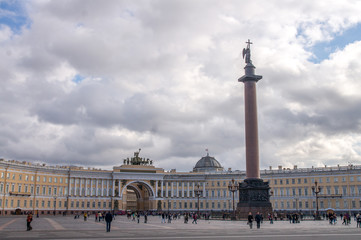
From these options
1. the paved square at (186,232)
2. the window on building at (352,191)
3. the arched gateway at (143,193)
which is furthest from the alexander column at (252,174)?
Result: the arched gateway at (143,193)

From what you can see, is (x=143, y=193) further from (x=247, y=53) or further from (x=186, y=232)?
(x=186, y=232)

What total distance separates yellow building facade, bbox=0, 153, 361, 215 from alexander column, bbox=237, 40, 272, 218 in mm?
31012

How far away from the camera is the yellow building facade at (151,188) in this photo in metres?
91.8

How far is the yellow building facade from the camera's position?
9175cm

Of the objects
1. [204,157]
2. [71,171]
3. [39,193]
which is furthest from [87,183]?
[204,157]

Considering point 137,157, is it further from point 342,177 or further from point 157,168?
point 342,177

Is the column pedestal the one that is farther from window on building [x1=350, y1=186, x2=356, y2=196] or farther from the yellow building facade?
window on building [x1=350, y1=186, x2=356, y2=196]

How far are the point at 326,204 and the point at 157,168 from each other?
4552 cm

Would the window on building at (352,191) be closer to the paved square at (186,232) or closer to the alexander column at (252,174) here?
the alexander column at (252,174)

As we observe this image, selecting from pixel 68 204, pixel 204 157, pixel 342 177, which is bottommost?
pixel 68 204

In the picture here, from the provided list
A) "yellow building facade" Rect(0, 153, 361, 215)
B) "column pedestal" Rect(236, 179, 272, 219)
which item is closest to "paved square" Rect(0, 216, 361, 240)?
"column pedestal" Rect(236, 179, 272, 219)

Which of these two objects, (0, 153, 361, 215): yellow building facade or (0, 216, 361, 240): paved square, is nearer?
(0, 216, 361, 240): paved square

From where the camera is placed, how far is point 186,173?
116 metres

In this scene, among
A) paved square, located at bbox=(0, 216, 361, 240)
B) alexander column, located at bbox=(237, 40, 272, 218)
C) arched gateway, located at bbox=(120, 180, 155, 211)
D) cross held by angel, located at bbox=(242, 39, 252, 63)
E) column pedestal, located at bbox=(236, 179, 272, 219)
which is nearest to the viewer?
paved square, located at bbox=(0, 216, 361, 240)
